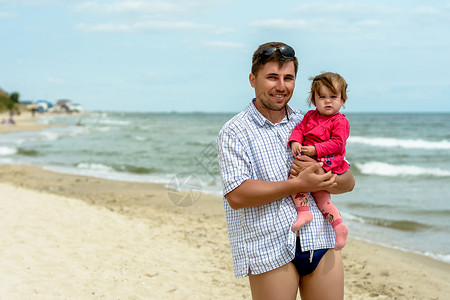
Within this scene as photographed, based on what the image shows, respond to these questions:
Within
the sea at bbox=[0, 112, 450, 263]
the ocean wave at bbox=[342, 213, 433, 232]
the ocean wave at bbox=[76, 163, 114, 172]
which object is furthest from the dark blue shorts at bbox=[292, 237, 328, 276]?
the ocean wave at bbox=[76, 163, 114, 172]

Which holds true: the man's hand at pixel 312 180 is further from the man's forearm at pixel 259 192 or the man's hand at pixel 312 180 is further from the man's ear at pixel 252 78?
the man's ear at pixel 252 78

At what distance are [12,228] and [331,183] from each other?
5.27m

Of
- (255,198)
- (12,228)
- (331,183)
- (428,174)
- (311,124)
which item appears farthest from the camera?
(428,174)

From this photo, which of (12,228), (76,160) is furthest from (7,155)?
(12,228)

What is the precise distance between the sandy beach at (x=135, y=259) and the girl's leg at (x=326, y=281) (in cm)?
284

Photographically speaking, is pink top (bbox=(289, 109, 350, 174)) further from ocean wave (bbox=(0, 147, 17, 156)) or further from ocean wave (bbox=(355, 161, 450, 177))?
ocean wave (bbox=(0, 147, 17, 156))

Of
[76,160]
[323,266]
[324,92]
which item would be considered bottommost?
[76,160]

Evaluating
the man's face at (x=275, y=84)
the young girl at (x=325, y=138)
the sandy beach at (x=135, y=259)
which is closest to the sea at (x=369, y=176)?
the sandy beach at (x=135, y=259)

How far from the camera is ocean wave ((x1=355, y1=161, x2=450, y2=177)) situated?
15.0 meters

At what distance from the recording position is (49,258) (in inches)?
206

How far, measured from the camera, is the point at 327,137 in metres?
2.31

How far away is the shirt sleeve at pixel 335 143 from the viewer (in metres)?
2.24

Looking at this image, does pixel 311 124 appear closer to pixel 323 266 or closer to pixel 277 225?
pixel 277 225

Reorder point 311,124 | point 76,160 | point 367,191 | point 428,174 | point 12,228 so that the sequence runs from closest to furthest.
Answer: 1. point 311,124
2. point 12,228
3. point 367,191
4. point 428,174
5. point 76,160
